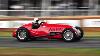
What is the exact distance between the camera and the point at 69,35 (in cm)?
1407

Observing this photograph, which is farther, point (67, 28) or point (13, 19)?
point (13, 19)

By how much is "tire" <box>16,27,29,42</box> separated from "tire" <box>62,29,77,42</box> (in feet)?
5.62

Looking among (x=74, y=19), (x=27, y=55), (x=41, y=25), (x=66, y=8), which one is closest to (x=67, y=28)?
(x=41, y=25)

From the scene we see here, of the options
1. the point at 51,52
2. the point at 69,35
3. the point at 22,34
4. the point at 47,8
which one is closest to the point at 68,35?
the point at 69,35

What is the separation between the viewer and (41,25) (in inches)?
577

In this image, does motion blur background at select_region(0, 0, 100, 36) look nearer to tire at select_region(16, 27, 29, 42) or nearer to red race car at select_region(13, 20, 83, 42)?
tire at select_region(16, 27, 29, 42)

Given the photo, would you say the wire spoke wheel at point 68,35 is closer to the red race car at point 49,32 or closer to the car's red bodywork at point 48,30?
the red race car at point 49,32

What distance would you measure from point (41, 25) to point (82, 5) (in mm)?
8220

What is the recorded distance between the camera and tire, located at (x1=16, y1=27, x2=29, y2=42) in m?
15.0

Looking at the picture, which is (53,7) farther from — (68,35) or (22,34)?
(68,35)

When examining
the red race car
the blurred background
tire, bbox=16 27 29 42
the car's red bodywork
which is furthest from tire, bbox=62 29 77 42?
the blurred background

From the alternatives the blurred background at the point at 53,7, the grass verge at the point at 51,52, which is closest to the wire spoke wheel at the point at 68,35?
the grass verge at the point at 51,52

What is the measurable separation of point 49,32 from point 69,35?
35.4 inches

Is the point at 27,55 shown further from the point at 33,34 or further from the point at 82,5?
the point at 82,5
